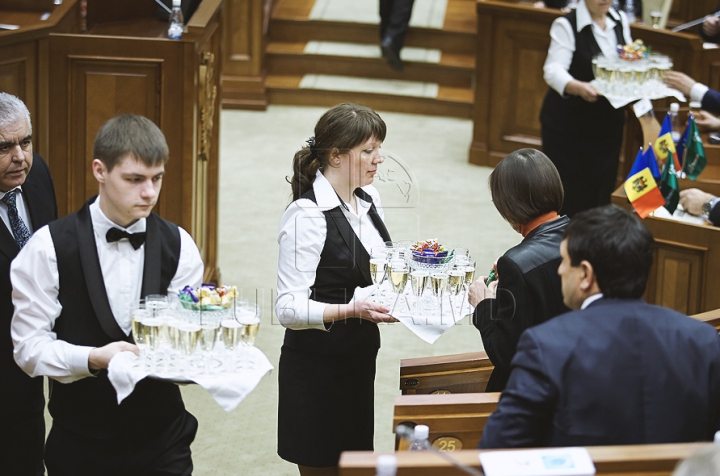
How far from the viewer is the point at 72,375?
8.18 feet

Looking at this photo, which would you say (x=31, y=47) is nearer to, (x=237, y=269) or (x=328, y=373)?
Result: (x=237, y=269)

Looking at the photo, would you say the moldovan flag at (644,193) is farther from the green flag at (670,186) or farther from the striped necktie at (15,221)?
the striped necktie at (15,221)

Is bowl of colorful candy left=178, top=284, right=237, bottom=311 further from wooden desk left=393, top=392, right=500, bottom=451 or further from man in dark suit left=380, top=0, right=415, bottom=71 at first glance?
man in dark suit left=380, top=0, right=415, bottom=71

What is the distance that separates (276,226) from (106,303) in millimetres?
4576

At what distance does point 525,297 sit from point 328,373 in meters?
0.79

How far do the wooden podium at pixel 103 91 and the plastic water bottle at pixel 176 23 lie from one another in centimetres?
7

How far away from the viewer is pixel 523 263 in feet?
9.22

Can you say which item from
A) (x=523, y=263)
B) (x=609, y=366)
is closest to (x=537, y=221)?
(x=523, y=263)

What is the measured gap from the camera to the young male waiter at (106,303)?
2506mm

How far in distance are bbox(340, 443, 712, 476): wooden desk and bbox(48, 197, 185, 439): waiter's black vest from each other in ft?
2.26

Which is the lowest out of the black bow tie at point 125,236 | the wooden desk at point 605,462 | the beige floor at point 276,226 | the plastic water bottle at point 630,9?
the beige floor at point 276,226

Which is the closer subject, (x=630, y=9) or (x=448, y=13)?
(x=630, y=9)

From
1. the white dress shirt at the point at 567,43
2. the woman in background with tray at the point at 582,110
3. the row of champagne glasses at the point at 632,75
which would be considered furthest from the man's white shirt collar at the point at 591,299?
the white dress shirt at the point at 567,43

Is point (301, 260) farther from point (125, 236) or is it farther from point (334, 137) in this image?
point (125, 236)
